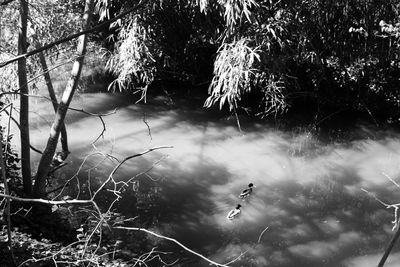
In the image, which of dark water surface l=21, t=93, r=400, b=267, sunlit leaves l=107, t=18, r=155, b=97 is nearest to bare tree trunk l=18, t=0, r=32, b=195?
dark water surface l=21, t=93, r=400, b=267

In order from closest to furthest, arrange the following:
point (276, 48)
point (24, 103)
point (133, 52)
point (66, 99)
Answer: point (24, 103), point (66, 99), point (276, 48), point (133, 52)

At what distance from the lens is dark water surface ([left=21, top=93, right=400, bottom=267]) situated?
16.2ft

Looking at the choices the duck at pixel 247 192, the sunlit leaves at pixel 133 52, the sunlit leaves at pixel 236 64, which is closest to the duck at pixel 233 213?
the duck at pixel 247 192

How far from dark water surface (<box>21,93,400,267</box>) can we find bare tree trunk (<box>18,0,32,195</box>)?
113 cm

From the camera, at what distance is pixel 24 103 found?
4.28m

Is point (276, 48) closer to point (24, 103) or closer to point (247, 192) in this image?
point (247, 192)

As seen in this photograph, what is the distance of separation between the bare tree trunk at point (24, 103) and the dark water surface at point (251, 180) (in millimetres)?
1132

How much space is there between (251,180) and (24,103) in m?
2.78

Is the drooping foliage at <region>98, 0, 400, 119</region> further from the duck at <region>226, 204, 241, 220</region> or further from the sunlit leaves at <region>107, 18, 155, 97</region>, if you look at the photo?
the duck at <region>226, 204, 241, 220</region>

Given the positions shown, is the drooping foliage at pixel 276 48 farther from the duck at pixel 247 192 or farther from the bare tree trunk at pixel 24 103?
the bare tree trunk at pixel 24 103

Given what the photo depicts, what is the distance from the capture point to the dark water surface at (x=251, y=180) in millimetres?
4926

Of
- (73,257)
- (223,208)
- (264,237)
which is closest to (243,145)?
(223,208)

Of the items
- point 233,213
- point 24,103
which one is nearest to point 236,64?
point 233,213

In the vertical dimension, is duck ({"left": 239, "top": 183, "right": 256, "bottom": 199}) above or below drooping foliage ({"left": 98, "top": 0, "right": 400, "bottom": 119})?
below
